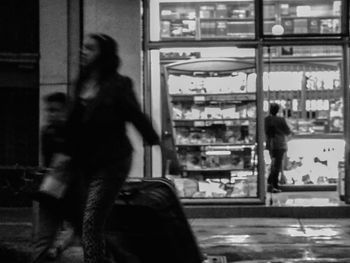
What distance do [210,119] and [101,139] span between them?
6.08 m

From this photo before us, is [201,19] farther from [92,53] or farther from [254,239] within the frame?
[92,53]

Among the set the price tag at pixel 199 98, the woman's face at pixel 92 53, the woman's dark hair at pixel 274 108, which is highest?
the woman's face at pixel 92 53

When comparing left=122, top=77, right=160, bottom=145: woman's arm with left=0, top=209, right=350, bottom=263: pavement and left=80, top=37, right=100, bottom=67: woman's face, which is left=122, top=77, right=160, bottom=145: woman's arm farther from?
left=0, top=209, right=350, bottom=263: pavement

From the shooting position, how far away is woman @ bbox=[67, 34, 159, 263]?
18.1ft

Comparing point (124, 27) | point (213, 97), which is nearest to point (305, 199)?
point (213, 97)

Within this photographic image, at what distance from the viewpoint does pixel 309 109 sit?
1386 centimetres

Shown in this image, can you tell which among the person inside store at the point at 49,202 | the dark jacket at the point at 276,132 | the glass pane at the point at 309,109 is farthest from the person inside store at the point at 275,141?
the person inside store at the point at 49,202

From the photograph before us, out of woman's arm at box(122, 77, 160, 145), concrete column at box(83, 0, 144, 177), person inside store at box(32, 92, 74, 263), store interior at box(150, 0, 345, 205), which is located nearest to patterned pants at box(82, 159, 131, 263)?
woman's arm at box(122, 77, 160, 145)

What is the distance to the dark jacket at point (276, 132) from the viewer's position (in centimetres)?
1313

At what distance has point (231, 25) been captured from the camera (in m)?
11.0

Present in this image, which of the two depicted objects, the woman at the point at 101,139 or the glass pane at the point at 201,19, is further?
the glass pane at the point at 201,19

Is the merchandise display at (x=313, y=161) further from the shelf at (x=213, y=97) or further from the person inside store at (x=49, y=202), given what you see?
the person inside store at (x=49, y=202)

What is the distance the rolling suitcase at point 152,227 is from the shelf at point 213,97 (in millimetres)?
5399

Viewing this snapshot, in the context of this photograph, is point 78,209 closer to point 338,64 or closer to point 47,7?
point 47,7
